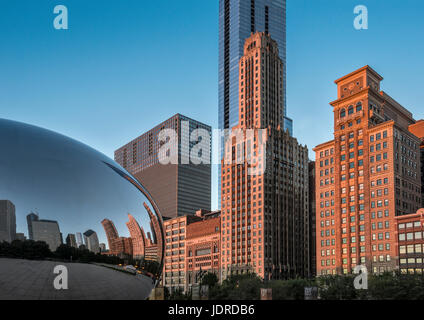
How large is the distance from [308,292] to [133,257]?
1745 inches

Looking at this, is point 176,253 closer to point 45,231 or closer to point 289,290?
point 289,290

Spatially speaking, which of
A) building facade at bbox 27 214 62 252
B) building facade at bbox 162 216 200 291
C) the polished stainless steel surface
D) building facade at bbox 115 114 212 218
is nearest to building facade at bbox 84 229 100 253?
the polished stainless steel surface

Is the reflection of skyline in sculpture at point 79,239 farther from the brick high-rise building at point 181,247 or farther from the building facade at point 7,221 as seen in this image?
the brick high-rise building at point 181,247

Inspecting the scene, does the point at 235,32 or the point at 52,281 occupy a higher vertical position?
the point at 235,32

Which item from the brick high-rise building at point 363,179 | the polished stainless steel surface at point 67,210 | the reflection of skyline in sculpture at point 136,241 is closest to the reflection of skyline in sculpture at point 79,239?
the polished stainless steel surface at point 67,210

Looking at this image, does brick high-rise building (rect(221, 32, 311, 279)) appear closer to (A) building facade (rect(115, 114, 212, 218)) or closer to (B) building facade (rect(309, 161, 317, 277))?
(B) building facade (rect(309, 161, 317, 277))

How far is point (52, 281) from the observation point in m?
5.91

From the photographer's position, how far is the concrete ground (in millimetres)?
5748

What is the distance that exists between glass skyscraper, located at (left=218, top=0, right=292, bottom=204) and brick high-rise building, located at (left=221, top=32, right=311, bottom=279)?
111ft

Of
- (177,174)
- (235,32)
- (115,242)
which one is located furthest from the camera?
(177,174)

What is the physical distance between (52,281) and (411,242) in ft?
284

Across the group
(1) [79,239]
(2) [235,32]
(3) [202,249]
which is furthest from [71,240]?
(2) [235,32]

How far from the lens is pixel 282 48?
583 ft
